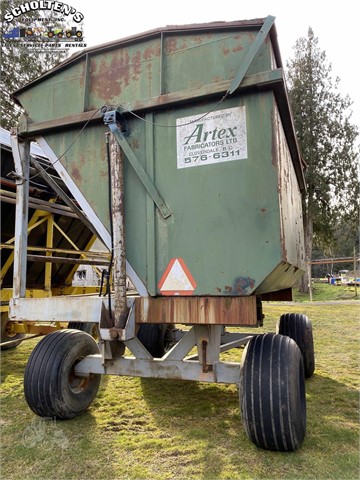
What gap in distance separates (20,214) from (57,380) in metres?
1.60

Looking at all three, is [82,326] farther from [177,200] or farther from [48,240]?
[177,200]

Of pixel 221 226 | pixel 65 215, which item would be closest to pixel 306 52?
pixel 65 215

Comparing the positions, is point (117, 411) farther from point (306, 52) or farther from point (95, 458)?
point (306, 52)

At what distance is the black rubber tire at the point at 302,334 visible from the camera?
195 inches

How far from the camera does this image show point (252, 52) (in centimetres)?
294

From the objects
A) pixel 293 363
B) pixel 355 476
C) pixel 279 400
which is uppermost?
pixel 293 363

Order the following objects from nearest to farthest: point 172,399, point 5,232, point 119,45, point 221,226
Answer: point 221,226
point 119,45
point 172,399
point 5,232

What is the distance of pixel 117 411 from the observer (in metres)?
3.82

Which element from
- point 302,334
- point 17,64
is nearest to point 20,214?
point 302,334

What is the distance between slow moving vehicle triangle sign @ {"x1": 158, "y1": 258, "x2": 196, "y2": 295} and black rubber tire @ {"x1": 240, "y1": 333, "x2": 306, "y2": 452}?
728 millimetres

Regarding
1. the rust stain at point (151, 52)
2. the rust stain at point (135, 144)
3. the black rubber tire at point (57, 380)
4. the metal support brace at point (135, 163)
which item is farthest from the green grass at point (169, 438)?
the rust stain at point (151, 52)

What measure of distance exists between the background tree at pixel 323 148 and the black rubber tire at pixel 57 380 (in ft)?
78.2

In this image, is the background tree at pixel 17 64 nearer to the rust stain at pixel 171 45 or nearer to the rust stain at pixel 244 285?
the rust stain at pixel 171 45

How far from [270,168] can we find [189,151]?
2.30 ft
